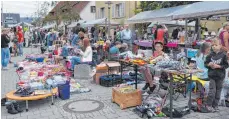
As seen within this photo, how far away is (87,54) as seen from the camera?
27.1 ft

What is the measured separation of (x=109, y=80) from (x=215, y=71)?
10.5 feet

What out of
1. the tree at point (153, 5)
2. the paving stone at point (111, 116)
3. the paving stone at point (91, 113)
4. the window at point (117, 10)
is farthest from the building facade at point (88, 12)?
the paving stone at point (111, 116)

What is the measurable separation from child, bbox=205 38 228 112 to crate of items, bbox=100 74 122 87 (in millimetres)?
2903

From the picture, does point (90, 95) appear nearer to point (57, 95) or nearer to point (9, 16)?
point (57, 95)

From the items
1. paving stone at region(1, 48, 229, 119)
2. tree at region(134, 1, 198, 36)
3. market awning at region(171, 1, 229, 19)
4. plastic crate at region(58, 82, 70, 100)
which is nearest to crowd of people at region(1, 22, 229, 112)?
paving stone at region(1, 48, 229, 119)

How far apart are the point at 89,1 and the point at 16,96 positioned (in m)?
32.1

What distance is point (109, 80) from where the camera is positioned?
7.30m

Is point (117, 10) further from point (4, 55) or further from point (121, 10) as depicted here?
point (4, 55)

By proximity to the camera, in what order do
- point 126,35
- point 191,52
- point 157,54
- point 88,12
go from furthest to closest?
1. point 88,12
2. point 126,35
3. point 191,52
4. point 157,54

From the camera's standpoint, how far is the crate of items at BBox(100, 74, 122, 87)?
287 inches

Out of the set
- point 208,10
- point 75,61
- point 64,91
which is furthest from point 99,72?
point 208,10

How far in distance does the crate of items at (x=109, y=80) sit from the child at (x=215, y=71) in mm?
2903

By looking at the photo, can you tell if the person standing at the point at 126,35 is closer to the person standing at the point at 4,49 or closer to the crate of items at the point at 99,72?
the person standing at the point at 4,49

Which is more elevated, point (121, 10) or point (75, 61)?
point (121, 10)
